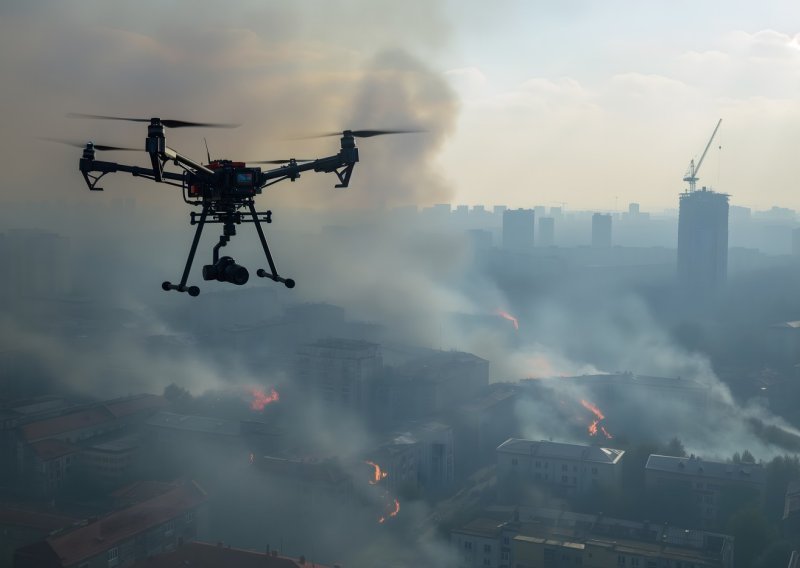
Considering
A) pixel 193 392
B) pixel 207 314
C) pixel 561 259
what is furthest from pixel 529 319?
pixel 193 392

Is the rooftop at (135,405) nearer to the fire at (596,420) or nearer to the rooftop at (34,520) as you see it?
the rooftop at (34,520)

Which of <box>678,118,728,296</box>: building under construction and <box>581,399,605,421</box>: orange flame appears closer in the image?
<box>581,399,605,421</box>: orange flame

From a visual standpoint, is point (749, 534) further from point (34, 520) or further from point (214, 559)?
point (34, 520)

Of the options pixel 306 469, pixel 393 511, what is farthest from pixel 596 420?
pixel 306 469

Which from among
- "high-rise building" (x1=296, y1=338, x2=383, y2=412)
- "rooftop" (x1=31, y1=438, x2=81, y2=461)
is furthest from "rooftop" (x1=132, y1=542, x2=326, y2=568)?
"high-rise building" (x1=296, y1=338, x2=383, y2=412)

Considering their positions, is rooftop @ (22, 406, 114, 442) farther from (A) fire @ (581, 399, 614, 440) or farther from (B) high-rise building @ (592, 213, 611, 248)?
(B) high-rise building @ (592, 213, 611, 248)
